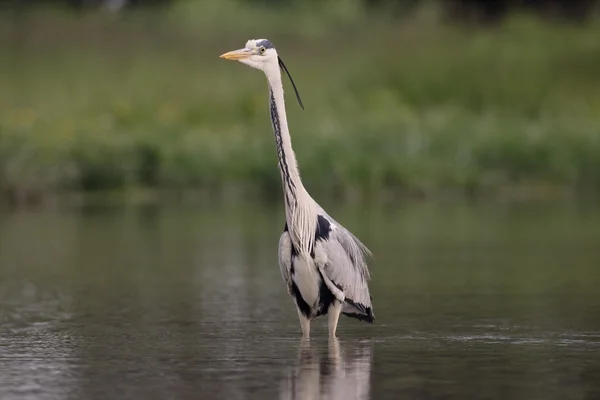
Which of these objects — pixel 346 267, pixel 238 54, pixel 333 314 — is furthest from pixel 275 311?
pixel 238 54

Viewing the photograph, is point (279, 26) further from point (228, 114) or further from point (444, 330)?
point (444, 330)

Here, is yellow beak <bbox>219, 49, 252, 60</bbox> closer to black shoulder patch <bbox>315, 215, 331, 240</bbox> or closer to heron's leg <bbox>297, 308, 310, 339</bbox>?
black shoulder patch <bbox>315, 215, 331, 240</bbox>

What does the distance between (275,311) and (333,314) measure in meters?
2.10

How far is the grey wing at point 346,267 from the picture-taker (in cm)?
1083

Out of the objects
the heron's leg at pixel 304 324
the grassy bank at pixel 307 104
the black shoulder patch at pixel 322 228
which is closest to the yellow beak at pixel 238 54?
the black shoulder patch at pixel 322 228

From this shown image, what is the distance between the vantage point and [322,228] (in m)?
10.9

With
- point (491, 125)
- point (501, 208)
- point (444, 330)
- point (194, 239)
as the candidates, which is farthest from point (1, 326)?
point (491, 125)

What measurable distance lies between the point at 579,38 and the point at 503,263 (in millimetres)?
19610

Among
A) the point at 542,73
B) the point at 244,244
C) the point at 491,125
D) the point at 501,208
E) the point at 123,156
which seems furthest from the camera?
the point at 542,73

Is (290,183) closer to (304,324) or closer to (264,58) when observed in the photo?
(264,58)

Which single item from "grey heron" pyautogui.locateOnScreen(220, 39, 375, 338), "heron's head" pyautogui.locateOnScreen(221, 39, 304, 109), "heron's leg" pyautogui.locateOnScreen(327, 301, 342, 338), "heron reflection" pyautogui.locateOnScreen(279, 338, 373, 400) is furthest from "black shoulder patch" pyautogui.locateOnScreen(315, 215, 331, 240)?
"heron's head" pyautogui.locateOnScreen(221, 39, 304, 109)

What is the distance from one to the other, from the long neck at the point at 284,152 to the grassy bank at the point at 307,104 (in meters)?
13.8

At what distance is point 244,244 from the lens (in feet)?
62.3

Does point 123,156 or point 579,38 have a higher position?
point 579,38
